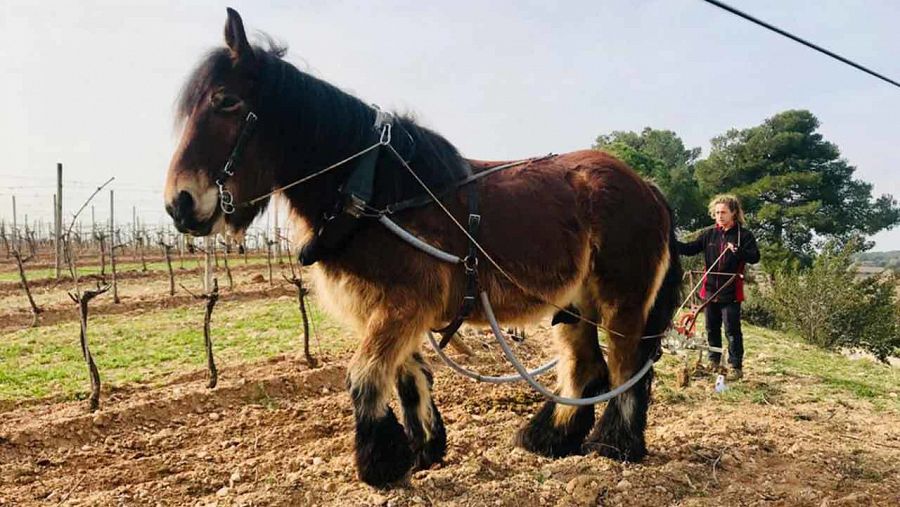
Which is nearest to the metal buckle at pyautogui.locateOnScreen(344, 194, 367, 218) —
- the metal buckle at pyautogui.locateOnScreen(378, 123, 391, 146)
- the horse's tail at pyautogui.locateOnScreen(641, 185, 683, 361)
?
the metal buckle at pyautogui.locateOnScreen(378, 123, 391, 146)

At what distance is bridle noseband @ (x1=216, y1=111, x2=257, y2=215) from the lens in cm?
277

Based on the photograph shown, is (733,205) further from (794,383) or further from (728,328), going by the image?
(794,383)

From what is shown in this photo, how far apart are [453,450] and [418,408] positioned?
0.67 m

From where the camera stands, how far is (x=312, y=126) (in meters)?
2.97

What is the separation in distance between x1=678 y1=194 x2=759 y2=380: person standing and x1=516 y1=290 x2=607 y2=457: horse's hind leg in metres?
2.77

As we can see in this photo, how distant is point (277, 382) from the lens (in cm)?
606

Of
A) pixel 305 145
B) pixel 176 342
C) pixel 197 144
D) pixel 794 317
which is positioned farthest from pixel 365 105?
pixel 794 317

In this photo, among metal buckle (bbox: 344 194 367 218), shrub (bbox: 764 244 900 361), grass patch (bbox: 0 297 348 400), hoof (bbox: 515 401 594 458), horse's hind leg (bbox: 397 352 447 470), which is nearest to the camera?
metal buckle (bbox: 344 194 367 218)

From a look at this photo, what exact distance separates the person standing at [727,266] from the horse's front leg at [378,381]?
4.43 m

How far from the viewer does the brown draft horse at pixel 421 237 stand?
2807 millimetres

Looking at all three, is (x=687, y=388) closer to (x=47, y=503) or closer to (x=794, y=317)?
(x=47, y=503)

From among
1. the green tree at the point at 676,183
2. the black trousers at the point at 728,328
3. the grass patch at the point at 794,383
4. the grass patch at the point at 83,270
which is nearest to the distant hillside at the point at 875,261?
the green tree at the point at 676,183

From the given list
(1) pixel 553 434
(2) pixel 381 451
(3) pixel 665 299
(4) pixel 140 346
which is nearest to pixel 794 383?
(3) pixel 665 299

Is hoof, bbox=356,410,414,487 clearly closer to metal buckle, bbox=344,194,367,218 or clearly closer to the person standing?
metal buckle, bbox=344,194,367,218
